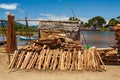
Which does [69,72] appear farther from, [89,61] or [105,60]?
[105,60]

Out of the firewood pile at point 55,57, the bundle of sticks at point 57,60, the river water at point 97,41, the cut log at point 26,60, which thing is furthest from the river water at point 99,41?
the cut log at point 26,60

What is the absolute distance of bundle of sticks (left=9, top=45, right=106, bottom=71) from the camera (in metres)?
14.1

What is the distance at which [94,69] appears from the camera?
13922mm

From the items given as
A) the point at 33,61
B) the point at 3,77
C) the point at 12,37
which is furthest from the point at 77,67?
the point at 12,37

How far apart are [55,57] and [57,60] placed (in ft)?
0.59

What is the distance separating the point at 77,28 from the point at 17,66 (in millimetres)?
8396

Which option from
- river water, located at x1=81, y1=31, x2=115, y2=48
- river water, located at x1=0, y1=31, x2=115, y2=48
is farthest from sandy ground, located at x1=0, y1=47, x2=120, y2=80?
river water, located at x1=81, y1=31, x2=115, y2=48

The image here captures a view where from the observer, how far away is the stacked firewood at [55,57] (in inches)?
555

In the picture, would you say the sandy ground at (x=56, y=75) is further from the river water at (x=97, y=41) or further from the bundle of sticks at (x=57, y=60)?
the river water at (x=97, y=41)

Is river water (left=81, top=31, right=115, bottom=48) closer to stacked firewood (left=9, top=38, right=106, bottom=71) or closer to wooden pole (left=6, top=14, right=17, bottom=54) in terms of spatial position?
wooden pole (left=6, top=14, right=17, bottom=54)

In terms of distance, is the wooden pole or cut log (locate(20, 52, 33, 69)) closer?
cut log (locate(20, 52, 33, 69))

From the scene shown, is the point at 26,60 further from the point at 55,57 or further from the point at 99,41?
the point at 99,41

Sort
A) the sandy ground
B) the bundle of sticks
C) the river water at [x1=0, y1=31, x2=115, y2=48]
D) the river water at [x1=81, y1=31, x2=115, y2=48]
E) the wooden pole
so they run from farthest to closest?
the river water at [x1=81, y1=31, x2=115, y2=48] → the river water at [x1=0, y1=31, x2=115, y2=48] → the wooden pole → the bundle of sticks → the sandy ground

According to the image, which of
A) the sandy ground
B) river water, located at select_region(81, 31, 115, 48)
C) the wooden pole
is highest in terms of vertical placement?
the wooden pole
